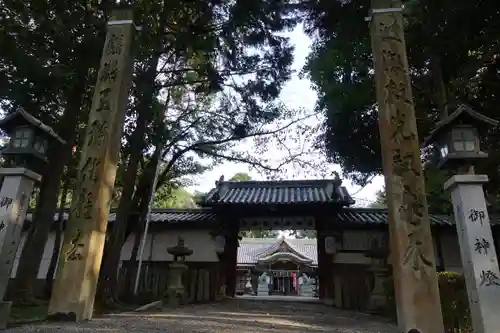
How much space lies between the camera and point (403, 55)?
19.1 feet

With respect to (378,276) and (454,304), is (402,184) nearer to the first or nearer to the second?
(454,304)

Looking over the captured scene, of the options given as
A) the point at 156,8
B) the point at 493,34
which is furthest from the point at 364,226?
the point at 156,8

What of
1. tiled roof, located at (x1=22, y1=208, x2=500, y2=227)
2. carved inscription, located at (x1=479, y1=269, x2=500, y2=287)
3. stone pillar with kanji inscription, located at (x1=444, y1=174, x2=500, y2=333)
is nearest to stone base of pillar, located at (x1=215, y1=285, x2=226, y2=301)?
tiled roof, located at (x1=22, y1=208, x2=500, y2=227)

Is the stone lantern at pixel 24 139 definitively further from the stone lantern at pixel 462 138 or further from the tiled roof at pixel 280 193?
the tiled roof at pixel 280 193

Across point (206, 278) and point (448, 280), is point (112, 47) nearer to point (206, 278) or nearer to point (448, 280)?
point (448, 280)

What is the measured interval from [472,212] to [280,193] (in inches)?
423

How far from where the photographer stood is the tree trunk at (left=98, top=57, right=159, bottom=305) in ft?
25.4

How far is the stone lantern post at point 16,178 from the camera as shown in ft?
15.7

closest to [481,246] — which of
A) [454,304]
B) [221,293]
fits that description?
[454,304]

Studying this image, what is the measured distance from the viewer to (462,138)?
491cm

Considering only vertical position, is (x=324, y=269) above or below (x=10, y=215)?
below

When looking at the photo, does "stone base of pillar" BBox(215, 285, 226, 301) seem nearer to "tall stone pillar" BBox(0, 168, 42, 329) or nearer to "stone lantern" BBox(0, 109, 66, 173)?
"tall stone pillar" BBox(0, 168, 42, 329)

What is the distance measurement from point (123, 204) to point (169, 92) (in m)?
4.57

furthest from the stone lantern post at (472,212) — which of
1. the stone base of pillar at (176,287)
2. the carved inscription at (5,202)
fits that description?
the stone base of pillar at (176,287)
